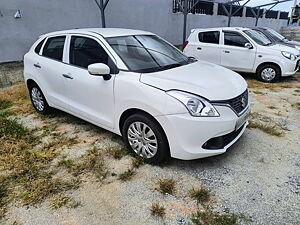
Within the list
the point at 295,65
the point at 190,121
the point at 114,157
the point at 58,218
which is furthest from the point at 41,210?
the point at 295,65

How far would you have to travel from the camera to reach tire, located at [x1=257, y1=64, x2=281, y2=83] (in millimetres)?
6476

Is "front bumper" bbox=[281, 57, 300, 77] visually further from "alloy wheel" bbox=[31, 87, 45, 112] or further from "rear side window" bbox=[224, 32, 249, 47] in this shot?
"alloy wheel" bbox=[31, 87, 45, 112]

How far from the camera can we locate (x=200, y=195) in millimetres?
2391

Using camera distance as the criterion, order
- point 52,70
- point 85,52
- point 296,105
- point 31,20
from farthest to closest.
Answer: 1. point 31,20
2. point 296,105
3. point 52,70
4. point 85,52

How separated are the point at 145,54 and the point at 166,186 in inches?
65.1

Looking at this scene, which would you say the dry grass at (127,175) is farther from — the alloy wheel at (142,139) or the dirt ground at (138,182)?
the alloy wheel at (142,139)

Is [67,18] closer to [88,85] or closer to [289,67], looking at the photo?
[88,85]

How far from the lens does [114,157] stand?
305 centimetres

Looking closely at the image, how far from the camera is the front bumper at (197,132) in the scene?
246 cm

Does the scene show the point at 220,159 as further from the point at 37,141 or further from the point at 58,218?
the point at 37,141

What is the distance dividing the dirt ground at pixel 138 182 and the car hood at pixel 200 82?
0.83 meters

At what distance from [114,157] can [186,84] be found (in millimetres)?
1263

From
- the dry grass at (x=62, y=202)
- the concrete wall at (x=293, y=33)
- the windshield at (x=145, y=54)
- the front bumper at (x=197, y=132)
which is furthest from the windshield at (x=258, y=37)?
the concrete wall at (x=293, y=33)

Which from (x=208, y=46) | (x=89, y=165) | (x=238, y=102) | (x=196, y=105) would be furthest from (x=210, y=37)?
(x=89, y=165)
